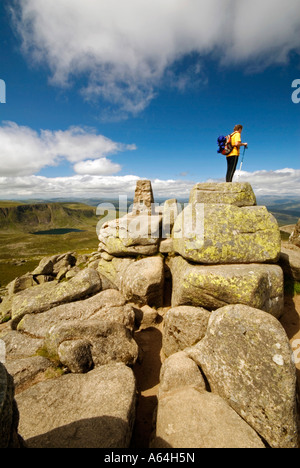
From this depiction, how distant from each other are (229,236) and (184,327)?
19.8ft

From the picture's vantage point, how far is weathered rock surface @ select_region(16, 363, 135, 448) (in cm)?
607

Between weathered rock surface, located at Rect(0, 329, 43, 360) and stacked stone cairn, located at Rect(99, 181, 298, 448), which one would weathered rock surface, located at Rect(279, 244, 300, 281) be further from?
weathered rock surface, located at Rect(0, 329, 43, 360)

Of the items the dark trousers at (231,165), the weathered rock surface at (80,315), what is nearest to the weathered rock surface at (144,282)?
the weathered rock surface at (80,315)

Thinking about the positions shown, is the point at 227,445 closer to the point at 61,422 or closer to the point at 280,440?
the point at 280,440

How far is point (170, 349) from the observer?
1127 centimetres

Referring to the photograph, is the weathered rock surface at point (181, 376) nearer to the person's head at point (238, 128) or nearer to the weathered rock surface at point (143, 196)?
the person's head at point (238, 128)

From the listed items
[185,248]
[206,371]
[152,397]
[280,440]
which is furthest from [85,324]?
[280,440]

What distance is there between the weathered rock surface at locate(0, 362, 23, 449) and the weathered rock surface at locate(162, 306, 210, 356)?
7.95m

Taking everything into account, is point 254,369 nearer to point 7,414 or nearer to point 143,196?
point 7,414

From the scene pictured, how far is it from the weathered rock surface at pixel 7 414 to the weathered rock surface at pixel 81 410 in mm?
2411

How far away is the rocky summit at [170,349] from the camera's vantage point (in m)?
6.41

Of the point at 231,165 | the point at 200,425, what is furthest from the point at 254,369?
the point at 231,165

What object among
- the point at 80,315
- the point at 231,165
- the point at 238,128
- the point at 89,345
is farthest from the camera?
the point at 231,165
